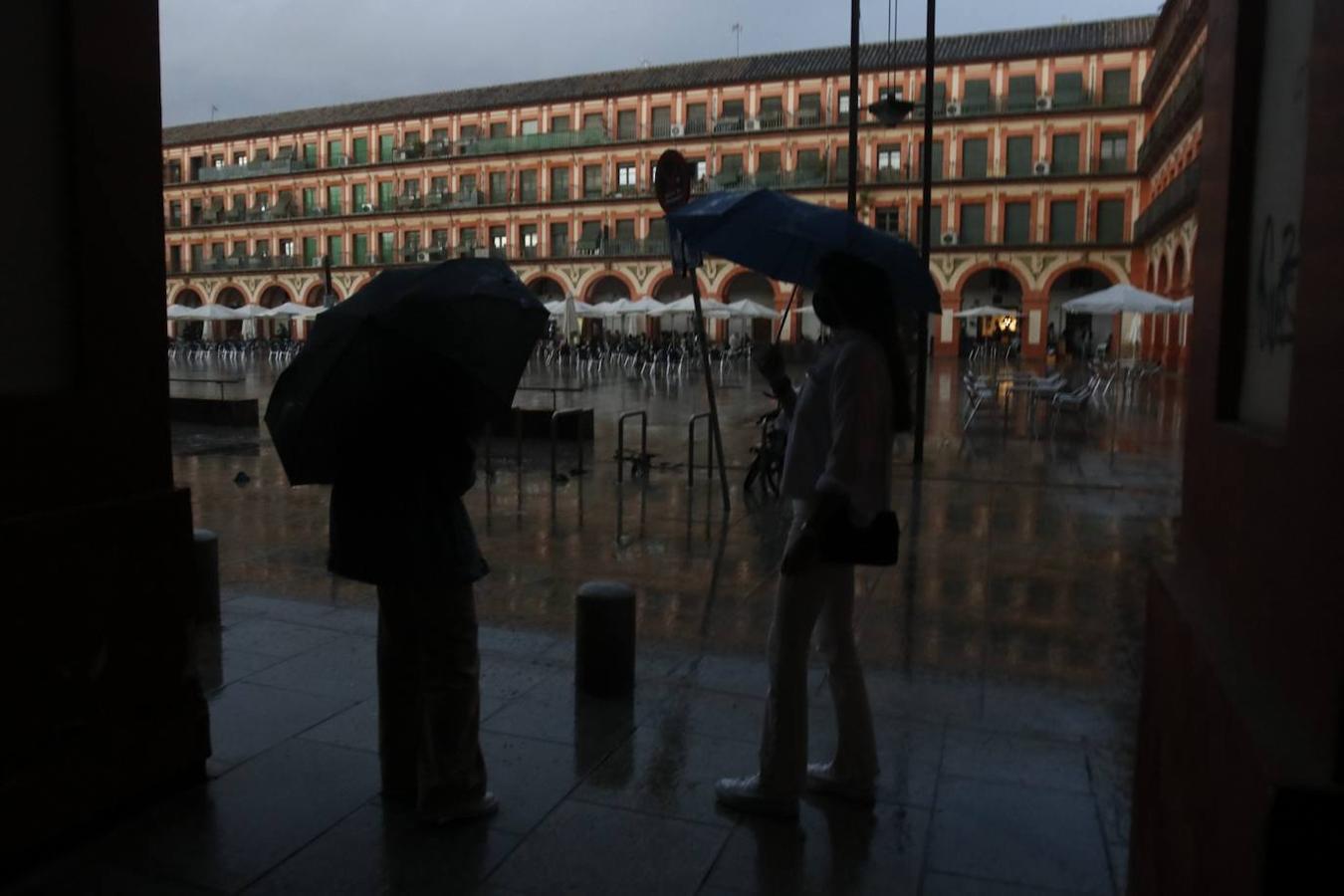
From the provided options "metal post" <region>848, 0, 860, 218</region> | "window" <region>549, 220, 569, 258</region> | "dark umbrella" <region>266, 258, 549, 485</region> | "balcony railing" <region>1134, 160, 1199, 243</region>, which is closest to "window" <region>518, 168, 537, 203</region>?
"window" <region>549, 220, 569, 258</region>

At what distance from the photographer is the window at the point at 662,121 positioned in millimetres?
52969

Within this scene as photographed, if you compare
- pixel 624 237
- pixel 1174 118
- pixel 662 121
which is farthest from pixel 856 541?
pixel 662 121

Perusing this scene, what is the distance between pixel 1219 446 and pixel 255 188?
66405 millimetres

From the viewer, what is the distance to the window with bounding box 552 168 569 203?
54.4 meters

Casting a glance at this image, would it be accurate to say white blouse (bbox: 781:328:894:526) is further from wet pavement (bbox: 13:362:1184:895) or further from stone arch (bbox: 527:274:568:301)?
stone arch (bbox: 527:274:568:301)

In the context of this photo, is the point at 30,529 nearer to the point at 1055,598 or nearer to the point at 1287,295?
the point at 1287,295

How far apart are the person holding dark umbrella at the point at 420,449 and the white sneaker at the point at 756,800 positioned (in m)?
0.81

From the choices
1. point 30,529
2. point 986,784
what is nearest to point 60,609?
point 30,529

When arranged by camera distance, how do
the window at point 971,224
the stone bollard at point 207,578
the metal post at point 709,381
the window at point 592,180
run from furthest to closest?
the window at point 592,180, the window at point 971,224, the metal post at point 709,381, the stone bollard at point 207,578

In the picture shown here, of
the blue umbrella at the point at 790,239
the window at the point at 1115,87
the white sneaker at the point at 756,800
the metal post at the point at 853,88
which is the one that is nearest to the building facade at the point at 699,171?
the window at the point at 1115,87

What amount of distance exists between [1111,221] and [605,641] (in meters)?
46.2

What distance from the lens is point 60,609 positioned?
10.5 ft

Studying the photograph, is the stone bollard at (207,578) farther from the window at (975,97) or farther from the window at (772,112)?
the window at (772,112)

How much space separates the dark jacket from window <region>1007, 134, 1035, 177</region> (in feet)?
156
